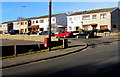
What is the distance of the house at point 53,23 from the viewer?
62.0m

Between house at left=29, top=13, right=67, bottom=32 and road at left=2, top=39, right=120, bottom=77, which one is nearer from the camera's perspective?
road at left=2, top=39, right=120, bottom=77

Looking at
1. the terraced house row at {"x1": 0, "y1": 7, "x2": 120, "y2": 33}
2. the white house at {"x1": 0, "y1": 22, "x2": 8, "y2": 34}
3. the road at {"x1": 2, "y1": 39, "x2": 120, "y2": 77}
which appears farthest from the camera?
the white house at {"x1": 0, "y1": 22, "x2": 8, "y2": 34}

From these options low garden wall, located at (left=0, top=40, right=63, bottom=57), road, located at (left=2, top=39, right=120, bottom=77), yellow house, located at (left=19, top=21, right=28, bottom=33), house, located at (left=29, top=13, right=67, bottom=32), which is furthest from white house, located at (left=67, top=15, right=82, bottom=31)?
road, located at (left=2, top=39, right=120, bottom=77)

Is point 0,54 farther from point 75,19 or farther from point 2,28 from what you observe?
point 2,28

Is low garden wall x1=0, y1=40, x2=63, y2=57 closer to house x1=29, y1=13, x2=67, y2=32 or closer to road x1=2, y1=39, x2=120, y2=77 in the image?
road x1=2, y1=39, x2=120, y2=77

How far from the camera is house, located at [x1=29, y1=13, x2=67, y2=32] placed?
203 feet

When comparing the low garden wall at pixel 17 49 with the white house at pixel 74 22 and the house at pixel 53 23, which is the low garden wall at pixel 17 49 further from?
the house at pixel 53 23

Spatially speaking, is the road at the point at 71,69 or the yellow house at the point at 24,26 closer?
the road at the point at 71,69

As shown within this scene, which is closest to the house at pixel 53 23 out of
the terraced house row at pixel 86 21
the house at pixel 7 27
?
the terraced house row at pixel 86 21

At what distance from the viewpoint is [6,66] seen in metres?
10.5

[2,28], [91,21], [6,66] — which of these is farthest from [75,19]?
[2,28]

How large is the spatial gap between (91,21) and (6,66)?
4359cm

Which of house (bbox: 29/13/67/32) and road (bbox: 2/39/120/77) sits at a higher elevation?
house (bbox: 29/13/67/32)

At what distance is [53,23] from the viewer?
63.4 metres
